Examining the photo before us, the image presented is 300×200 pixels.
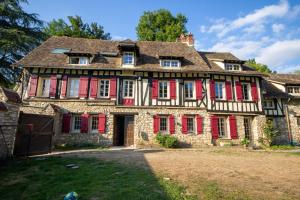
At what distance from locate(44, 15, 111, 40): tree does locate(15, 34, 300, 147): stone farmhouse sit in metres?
9.38

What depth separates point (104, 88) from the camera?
514 inches

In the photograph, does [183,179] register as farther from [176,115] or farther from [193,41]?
[193,41]

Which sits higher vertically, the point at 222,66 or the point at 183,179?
the point at 222,66

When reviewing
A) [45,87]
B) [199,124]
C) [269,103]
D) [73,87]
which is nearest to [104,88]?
[73,87]

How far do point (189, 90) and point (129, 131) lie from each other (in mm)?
5399

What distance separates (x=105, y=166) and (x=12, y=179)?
8.28ft

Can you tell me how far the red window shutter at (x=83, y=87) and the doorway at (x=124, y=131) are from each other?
270 cm

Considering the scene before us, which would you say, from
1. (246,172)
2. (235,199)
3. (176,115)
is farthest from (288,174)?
(176,115)

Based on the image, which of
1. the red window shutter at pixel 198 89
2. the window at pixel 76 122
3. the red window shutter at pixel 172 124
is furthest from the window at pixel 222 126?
the window at pixel 76 122

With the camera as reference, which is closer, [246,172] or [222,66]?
[246,172]

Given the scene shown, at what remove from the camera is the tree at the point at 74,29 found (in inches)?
895

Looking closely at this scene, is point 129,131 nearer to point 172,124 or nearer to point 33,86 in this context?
point 172,124

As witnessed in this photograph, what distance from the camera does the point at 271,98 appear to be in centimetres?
1560

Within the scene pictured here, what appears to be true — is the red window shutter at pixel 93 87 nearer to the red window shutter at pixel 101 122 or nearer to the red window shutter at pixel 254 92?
the red window shutter at pixel 101 122
